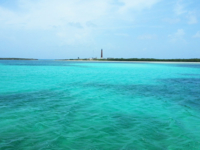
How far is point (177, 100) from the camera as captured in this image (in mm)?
11117

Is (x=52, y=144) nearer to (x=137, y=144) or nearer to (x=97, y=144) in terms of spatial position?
(x=97, y=144)

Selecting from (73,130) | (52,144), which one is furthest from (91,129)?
(52,144)

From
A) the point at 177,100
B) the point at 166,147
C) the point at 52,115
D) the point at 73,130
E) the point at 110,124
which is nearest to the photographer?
the point at 166,147

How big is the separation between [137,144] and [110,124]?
165 centimetres

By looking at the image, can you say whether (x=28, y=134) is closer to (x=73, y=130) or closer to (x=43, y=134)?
(x=43, y=134)

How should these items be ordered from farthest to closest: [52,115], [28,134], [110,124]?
[52,115] < [110,124] < [28,134]

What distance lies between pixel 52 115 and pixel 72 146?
2.92 m

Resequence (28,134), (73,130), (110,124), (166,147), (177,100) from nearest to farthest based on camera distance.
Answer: (166,147) → (28,134) → (73,130) → (110,124) → (177,100)

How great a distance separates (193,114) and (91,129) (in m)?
4.97

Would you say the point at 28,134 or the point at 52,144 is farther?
the point at 28,134

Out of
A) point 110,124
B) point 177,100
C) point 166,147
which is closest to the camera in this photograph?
point 166,147

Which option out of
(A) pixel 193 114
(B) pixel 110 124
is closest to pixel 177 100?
(A) pixel 193 114

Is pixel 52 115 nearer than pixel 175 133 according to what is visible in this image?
No

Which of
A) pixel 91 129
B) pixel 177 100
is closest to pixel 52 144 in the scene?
pixel 91 129
